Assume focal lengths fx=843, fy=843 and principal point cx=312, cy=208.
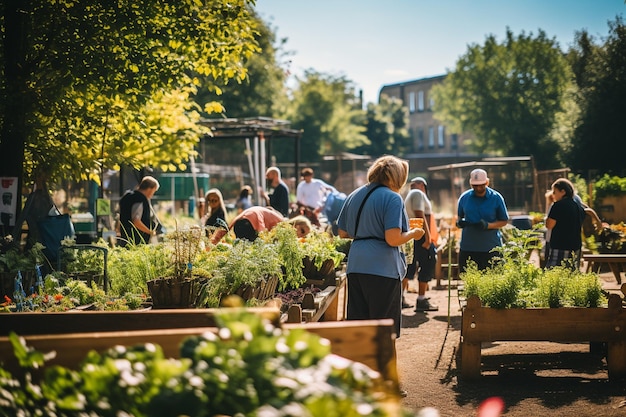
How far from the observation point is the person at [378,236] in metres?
5.87

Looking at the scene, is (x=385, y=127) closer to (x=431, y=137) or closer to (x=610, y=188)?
(x=431, y=137)

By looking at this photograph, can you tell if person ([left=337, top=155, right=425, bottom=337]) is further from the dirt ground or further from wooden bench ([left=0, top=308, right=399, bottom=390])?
wooden bench ([left=0, top=308, right=399, bottom=390])

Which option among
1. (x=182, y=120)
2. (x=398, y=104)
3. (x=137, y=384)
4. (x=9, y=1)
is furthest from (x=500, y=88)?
(x=137, y=384)

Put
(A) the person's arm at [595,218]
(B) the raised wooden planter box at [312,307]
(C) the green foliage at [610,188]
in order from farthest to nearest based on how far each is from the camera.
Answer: (C) the green foliage at [610,188]
(A) the person's arm at [595,218]
(B) the raised wooden planter box at [312,307]

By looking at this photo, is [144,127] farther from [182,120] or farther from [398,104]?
[398,104]

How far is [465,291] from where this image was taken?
7.42 metres

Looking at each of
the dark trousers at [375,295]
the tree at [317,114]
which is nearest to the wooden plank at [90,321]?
the dark trousers at [375,295]

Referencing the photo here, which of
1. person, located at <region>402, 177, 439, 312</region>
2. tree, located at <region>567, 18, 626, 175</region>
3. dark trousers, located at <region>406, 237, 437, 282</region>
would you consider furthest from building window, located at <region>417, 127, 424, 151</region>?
dark trousers, located at <region>406, 237, 437, 282</region>

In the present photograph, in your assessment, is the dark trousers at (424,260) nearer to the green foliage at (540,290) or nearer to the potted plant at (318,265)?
the potted plant at (318,265)

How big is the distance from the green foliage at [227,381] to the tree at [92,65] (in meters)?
7.85

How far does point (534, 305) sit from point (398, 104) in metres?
71.2

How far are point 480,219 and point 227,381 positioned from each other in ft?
25.3

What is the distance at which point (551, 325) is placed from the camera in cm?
693

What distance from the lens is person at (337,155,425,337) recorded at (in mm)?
5867
